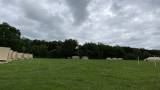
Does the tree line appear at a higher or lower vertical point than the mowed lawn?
higher

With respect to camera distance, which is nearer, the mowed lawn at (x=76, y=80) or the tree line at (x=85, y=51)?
the mowed lawn at (x=76, y=80)

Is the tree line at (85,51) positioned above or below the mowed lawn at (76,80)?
above

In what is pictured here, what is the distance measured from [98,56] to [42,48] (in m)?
25.3

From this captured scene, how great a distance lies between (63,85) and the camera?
14969mm

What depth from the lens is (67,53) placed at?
145125mm

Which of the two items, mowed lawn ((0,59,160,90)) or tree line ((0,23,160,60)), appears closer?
mowed lawn ((0,59,160,90))

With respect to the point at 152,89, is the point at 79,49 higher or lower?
higher

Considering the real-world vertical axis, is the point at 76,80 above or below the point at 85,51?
below

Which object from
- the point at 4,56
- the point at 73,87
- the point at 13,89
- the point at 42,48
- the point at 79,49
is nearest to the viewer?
the point at 13,89

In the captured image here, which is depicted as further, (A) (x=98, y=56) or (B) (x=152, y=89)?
(A) (x=98, y=56)

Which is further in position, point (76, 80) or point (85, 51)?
point (85, 51)

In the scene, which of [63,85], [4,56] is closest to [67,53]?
[4,56]

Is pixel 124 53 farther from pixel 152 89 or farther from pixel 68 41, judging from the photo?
pixel 152 89

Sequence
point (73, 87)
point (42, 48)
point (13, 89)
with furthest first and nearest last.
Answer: point (42, 48)
point (73, 87)
point (13, 89)
